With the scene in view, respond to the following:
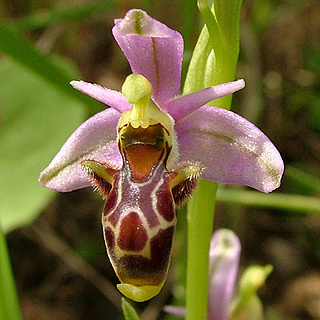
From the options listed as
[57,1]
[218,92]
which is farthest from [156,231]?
[57,1]

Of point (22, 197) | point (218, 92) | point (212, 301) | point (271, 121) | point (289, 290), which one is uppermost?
point (218, 92)

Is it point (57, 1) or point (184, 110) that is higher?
point (184, 110)

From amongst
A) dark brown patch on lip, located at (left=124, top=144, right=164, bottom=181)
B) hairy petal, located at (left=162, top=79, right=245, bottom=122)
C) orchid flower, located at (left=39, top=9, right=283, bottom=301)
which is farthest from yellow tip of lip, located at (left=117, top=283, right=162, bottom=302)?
hairy petal, located at (left=162, top=79, right=245, bottom=122)

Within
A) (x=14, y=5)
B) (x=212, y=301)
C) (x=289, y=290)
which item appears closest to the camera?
A: (x=212, y=301)

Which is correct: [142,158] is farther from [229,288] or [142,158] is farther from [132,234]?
[229,288]

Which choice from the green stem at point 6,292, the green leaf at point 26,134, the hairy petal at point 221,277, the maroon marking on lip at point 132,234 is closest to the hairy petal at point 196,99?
the maroon marking on lip at point 132,234

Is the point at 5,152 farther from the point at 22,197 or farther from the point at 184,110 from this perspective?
the point at 184,110

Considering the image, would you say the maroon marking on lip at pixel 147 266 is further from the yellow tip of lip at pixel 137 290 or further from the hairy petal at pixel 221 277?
the hairy petal at pixel 221 277

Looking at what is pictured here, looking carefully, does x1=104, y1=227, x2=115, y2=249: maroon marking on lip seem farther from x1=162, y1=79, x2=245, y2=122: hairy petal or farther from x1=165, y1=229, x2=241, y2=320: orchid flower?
x1=165, y1=229, x2=241, y2=320: orchid flower
